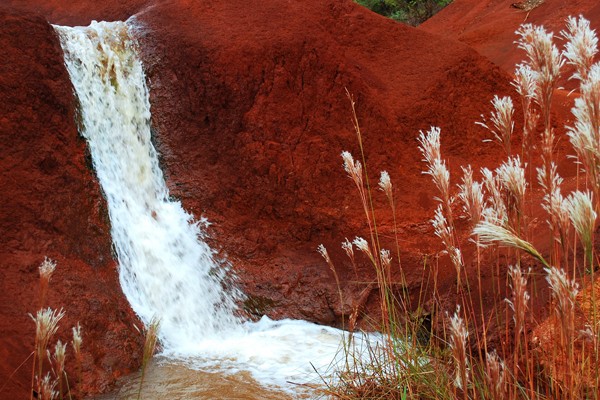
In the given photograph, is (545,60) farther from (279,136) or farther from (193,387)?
(279,136)

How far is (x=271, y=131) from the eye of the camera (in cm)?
664

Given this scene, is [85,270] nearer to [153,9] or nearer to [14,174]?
[14,174]

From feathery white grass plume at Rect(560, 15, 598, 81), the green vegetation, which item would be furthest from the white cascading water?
the green vegetation

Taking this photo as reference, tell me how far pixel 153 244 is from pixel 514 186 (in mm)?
4929

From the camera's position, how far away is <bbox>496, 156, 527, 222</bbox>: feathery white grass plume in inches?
55.6

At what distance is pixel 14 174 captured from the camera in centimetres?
485

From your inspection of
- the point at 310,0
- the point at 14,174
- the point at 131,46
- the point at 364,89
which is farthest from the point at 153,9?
the point at 14,174

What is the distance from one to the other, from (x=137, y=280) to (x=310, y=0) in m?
4.21

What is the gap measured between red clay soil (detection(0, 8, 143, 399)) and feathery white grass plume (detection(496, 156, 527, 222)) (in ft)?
10.6

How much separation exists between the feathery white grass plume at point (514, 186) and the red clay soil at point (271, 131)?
12.6 feet

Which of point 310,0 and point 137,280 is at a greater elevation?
point 310,0

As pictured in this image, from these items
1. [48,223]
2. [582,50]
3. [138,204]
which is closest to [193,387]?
[48,223]

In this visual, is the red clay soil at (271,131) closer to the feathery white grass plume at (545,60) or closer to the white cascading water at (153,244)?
the white cascading water at (153,244)

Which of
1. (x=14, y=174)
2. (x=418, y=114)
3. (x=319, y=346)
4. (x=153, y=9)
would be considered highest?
(x=153, y=9)
